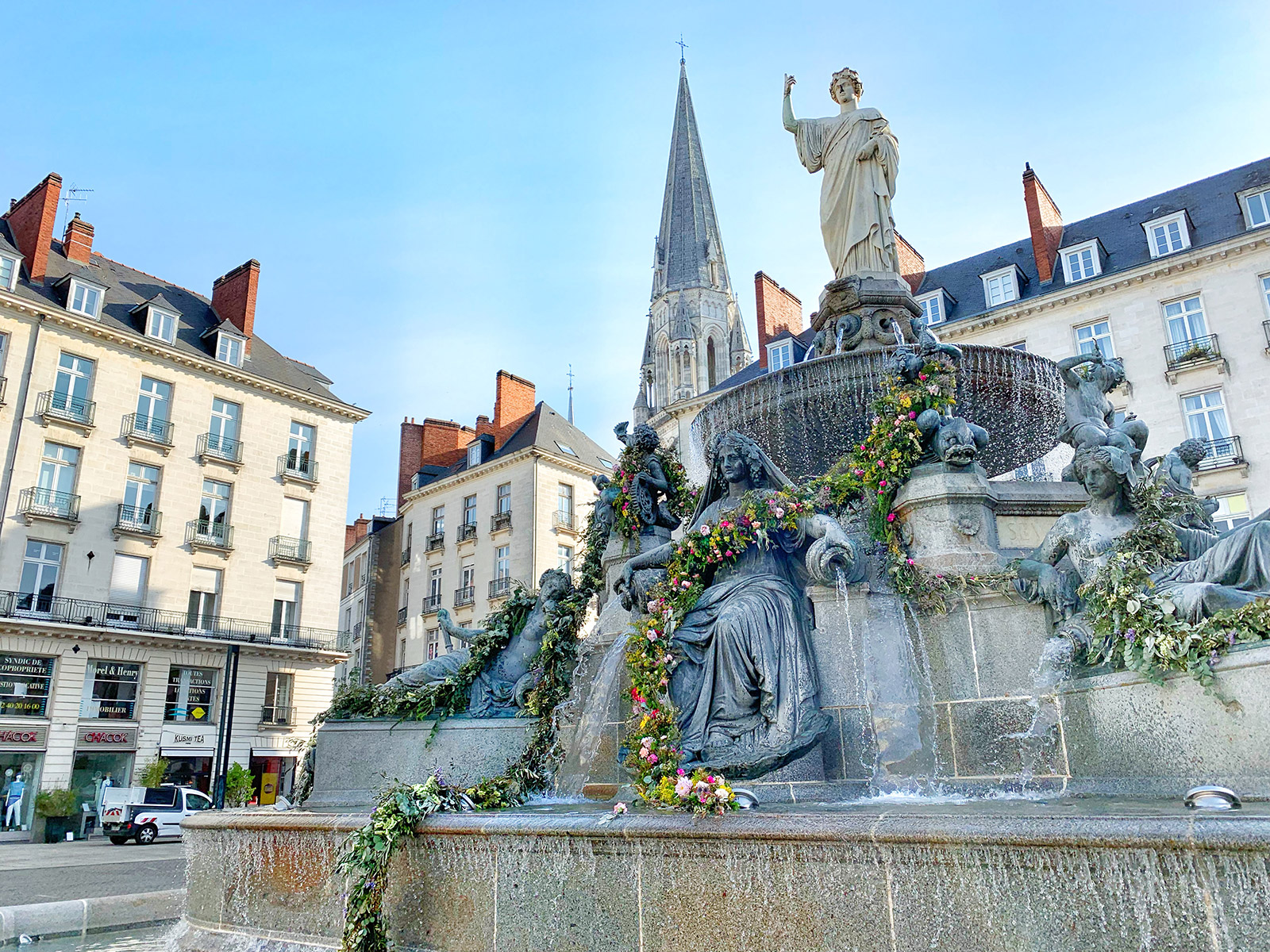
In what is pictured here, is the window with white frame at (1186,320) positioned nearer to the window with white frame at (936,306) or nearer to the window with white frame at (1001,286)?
the window with white frame at (1001,286)

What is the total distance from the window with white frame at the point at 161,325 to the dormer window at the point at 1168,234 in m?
39.3

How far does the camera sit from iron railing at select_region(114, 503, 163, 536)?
3769 cm

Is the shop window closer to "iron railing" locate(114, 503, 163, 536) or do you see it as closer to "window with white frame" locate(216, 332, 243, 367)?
"iron railing" locate(114, 503, 163, 536)

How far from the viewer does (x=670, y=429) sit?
5569cm

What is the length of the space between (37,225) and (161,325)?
5838mm

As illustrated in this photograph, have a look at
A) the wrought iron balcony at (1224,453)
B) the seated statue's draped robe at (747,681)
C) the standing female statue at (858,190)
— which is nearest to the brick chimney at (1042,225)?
the wrought iron balcony at (1224,453)

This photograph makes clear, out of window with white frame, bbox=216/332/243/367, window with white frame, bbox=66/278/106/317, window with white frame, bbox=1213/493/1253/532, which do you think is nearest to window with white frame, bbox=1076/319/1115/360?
window with white frame, bbox=1213/493/1253/532

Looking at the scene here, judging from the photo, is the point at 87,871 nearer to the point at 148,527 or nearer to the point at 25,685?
the point at 25,685

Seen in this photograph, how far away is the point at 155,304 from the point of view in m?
41.0

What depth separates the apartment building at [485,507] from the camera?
49.4m

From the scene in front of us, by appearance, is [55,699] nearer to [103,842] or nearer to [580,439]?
[103,842]

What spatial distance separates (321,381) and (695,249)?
2273 inches

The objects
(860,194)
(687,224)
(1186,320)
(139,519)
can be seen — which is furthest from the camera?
(687,224)

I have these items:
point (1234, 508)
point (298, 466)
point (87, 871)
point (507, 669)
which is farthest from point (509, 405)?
point (507, 669)
